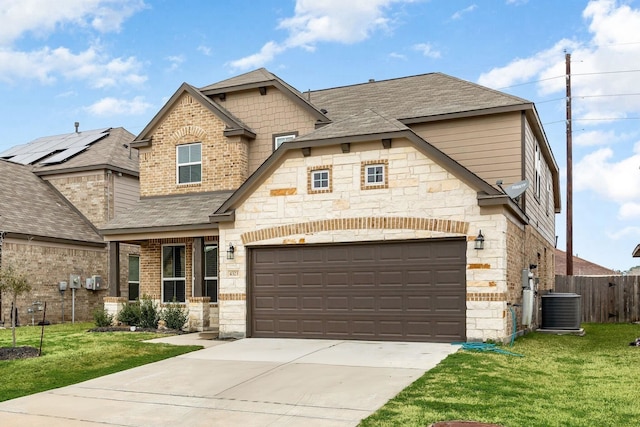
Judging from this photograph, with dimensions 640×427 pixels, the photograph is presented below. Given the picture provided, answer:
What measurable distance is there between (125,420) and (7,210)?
17.4 m

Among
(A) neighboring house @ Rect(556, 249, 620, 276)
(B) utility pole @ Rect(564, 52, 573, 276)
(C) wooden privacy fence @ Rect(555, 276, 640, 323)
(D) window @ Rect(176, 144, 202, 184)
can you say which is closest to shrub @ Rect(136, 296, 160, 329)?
(D) window @ Rect(176, 144, 202, 184)

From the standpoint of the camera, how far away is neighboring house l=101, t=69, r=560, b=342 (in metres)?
14.2

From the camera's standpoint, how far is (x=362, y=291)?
49.4 ft

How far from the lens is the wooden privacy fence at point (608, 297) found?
77.4ft

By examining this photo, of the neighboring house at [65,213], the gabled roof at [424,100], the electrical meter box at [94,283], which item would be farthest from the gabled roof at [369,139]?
the electrical meter box at [94,283]

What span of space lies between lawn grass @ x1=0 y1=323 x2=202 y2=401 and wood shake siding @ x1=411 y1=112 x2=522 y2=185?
351 inches

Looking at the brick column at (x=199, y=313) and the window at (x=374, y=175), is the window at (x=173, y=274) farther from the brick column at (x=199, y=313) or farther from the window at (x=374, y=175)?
the window at (x=374, y=175)

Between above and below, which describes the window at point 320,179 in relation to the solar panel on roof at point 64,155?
below

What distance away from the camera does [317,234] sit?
1539cm

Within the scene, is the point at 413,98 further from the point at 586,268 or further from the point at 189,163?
the point at 586,268

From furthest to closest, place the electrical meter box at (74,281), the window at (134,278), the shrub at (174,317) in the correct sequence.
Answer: the window at (134,278), the electrical meter box at (74,281), the shrub at (174,317)

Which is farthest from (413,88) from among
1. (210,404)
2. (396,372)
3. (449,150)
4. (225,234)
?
(210,404)

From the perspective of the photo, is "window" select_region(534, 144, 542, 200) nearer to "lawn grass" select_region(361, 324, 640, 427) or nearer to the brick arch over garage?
the brick arch over garage

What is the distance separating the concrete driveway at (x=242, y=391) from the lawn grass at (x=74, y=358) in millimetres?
522
